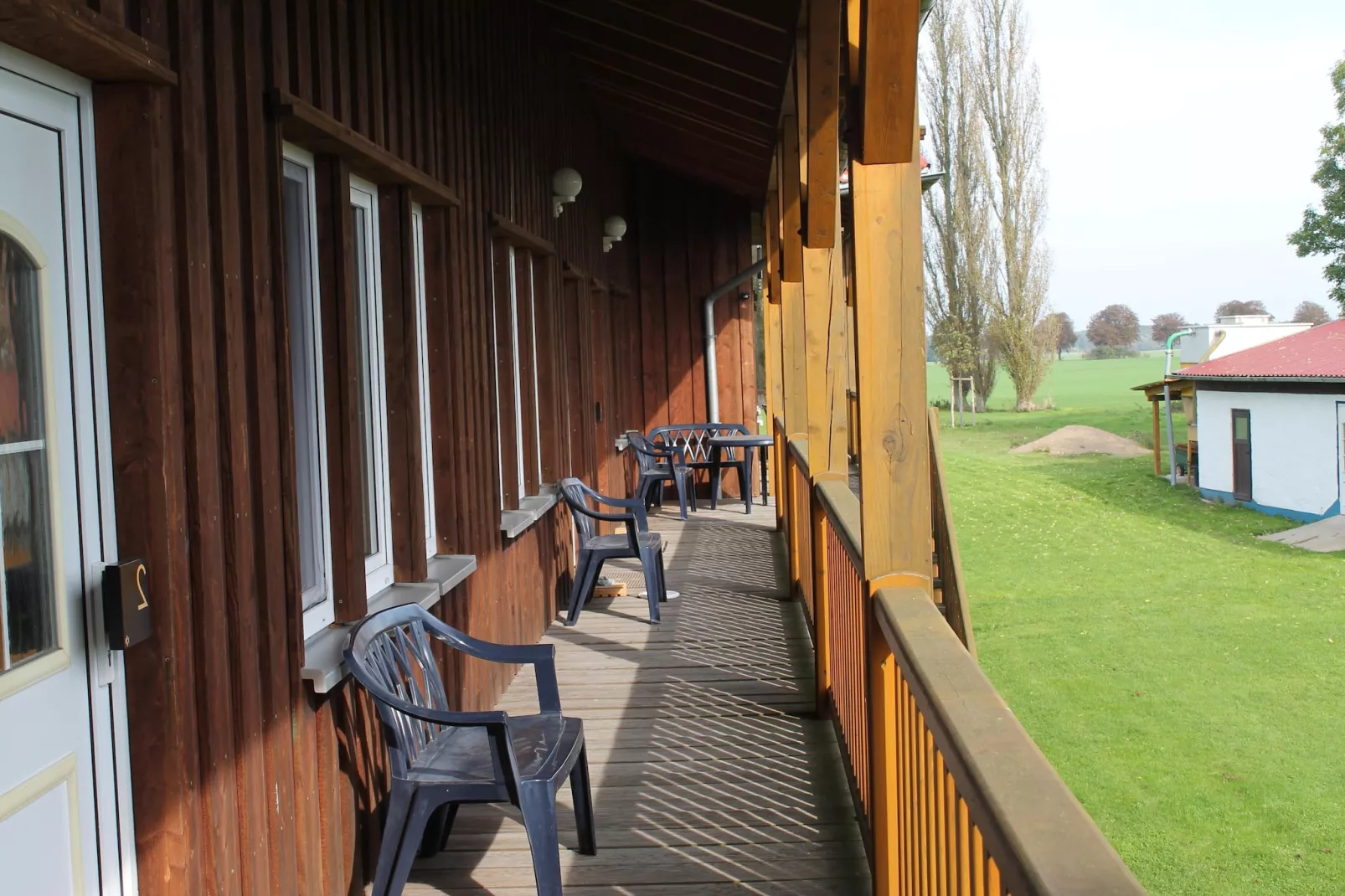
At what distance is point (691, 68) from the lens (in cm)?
599

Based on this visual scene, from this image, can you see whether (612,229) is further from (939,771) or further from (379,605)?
(939,771)

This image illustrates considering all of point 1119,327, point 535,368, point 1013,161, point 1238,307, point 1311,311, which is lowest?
point 535,368

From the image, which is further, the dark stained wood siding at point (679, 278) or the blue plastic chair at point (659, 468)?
the dark stained wood siding at point (679, 278)

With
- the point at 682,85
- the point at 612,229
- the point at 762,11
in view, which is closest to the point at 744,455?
the point at 612,229

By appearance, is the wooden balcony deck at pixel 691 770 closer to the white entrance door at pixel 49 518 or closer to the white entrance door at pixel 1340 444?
the white entrance door at pixel 49 518

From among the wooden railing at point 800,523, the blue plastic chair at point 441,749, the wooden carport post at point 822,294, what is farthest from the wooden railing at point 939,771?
the wooden railing at point 800,523

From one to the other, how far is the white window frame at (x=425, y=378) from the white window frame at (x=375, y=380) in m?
0.43

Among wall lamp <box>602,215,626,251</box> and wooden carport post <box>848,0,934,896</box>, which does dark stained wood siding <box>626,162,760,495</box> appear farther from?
wooden carport post <box>848,0,934,896</box>

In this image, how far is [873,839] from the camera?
2596 millimetres

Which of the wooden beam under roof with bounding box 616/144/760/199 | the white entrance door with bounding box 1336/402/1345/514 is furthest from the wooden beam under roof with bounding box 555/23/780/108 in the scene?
the white entrance door with bounding box 1336/402/1345/514

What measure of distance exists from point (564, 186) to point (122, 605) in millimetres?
4614

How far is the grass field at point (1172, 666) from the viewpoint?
872 cm

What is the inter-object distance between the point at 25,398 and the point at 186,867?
798mm

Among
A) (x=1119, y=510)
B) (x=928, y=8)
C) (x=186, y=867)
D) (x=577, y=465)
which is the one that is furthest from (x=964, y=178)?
(x=186, y=867)
